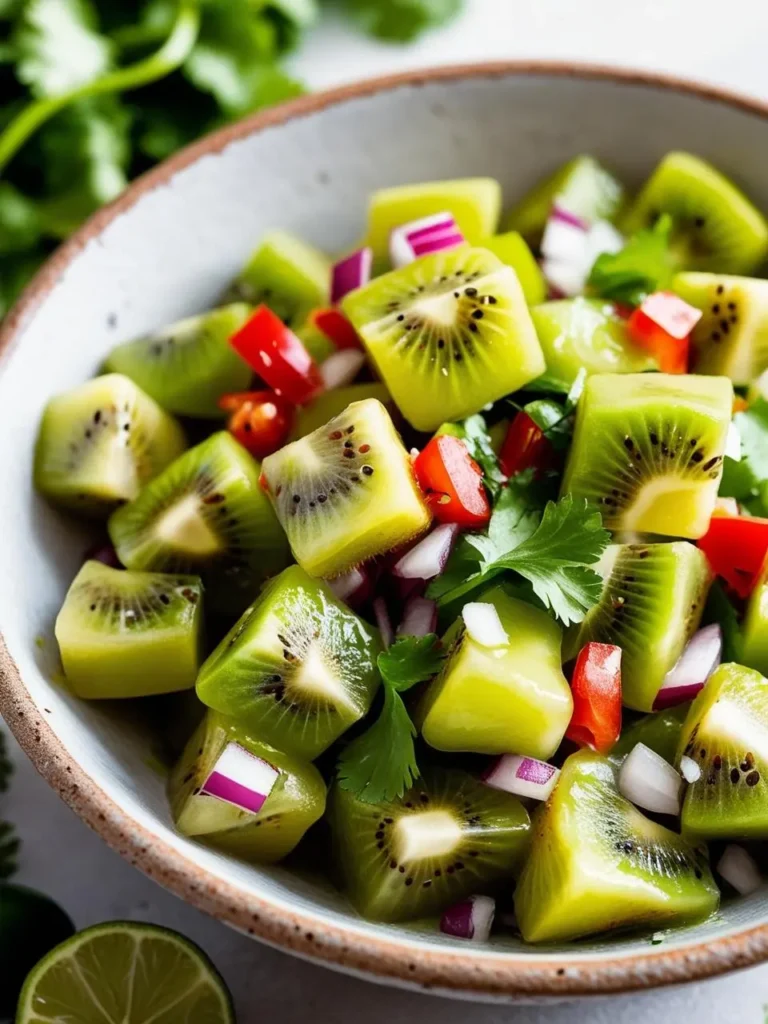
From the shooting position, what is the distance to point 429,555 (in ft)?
5.86

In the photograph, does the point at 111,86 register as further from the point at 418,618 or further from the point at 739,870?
the point at 739,870

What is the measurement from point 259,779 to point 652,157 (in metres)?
1.52

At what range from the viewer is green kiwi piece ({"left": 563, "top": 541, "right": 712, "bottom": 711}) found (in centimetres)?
175

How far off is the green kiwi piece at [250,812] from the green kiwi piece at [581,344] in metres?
0.77

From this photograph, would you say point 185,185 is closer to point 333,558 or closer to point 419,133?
point 419,133

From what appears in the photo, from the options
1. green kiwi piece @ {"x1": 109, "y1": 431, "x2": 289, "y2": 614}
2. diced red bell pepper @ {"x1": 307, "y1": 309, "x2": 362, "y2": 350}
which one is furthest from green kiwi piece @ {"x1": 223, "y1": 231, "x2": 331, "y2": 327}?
green kiwi piece @ {"x1": 109, "y1": 431, "x2": 289, "y2": 614}

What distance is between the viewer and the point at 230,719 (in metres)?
1.77

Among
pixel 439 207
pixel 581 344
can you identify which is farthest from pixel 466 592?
pixel 439 207

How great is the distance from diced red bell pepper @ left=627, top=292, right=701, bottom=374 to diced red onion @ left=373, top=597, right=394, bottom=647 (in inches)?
25.1

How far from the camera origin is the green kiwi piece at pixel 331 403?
79.8 inches

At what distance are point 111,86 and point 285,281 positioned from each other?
802mm

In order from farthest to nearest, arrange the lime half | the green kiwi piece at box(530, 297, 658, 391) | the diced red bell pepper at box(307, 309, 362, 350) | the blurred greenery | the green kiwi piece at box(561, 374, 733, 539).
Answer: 1. the blurred greenery
2. the diced red bell pepper at box(307, 309, 362, 350)
3. the green kiwi piece at box(530, 297, 658, 391)
4. the lime half
5. the green kiwi piece at box(561, 374, 733, 539)

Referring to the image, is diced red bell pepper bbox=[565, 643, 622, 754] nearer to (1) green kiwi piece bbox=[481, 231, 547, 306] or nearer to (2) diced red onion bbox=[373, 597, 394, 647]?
(2) diced red onion bbox=[373, 597, 394, 647]

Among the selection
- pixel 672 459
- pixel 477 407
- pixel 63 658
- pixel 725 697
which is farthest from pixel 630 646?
pixel 63 658
